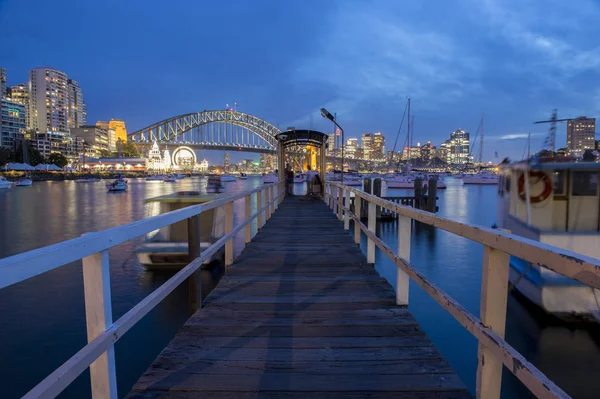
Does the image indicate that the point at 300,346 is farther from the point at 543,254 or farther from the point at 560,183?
the point at 560,183

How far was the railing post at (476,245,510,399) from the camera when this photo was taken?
1980mm


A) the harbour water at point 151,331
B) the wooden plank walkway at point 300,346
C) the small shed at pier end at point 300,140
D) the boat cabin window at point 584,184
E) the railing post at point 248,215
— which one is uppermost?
the small shed at pier end at point 300,140

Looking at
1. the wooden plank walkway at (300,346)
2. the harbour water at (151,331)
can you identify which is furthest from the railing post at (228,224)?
the harbour water at (151,331)

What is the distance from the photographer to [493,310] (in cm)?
200

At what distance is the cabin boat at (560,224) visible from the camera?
356 inches

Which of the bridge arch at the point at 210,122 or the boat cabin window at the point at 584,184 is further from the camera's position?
the bridge arch at the point at 210,122

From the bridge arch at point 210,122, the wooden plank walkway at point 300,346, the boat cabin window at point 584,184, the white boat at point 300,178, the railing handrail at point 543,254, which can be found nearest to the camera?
the railing handrail at point 543,254

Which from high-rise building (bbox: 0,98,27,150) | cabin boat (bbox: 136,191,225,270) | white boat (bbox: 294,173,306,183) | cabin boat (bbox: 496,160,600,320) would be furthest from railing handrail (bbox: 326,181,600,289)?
high-rise building (bbox: 0,98,27,150)

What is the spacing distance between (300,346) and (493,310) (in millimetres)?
1713

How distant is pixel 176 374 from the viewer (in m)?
2.77

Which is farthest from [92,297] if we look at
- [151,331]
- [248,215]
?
[151,331]

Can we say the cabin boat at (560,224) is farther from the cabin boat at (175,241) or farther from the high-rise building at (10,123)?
the high-rise building at (10,123)

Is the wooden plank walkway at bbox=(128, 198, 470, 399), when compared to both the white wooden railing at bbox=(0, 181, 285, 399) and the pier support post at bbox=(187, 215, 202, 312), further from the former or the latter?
the white wooden railing at bbox=(0, 181, 285, 399)

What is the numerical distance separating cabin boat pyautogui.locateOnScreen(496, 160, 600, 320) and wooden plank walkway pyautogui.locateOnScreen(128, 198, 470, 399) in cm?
601
